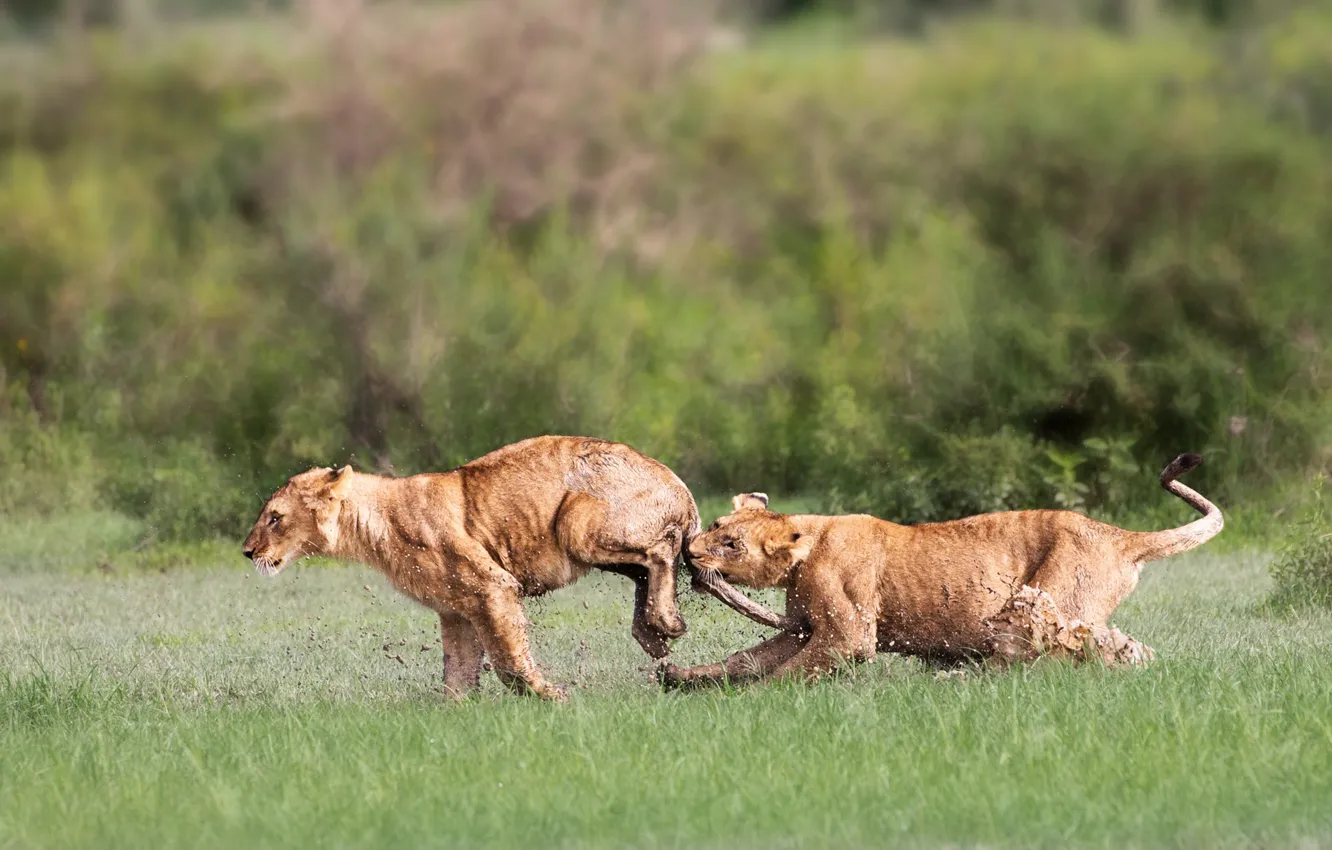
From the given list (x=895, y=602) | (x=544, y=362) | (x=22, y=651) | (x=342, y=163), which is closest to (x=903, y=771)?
(x=895, y=602)

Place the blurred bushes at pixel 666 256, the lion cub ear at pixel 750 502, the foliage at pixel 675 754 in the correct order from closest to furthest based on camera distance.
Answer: the foliage at pixel 675 754 → the lion cub ear at pixel 750 502 → the blurred bushes at pixel 666 256

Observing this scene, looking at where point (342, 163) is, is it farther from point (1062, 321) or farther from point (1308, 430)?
point (1308, 430)

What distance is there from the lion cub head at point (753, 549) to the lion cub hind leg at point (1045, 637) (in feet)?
2.72

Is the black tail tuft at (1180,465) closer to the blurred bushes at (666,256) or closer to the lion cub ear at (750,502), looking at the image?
the lion cub ear at (750,502)

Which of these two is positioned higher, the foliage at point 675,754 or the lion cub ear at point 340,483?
the lion cub ear at point 340,483

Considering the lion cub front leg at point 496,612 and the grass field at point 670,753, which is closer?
the grass field at point 670,753

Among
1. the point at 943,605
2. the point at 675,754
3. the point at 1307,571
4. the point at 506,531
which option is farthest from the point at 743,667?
the point at 1307,571

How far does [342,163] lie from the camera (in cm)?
1828

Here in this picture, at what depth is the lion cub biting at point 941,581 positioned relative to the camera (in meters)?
7.71

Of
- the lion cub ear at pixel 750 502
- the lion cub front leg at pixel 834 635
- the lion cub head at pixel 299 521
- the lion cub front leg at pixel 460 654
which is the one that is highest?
the lion cub ear at pixel 750 502

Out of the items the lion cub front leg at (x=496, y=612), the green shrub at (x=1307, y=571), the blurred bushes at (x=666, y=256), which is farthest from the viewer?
the blurred bushes at (x=666, y=256)

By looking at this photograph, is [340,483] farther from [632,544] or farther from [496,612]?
[632,544]

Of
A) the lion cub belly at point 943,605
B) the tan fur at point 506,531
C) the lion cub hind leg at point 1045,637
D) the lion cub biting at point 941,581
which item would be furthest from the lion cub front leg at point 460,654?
the lion cub hind leg at point 1045,637

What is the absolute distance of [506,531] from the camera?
809cm
